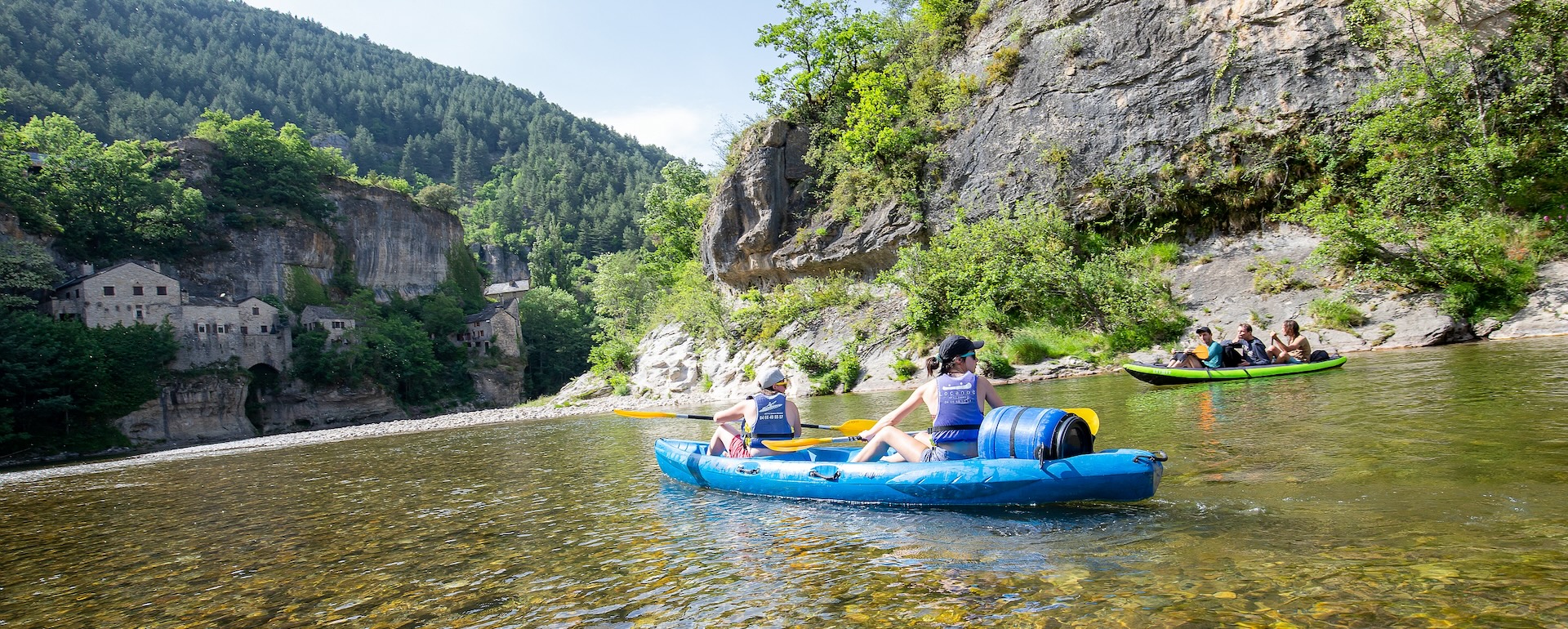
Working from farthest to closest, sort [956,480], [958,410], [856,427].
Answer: [856,427] → [958,410] → [956,480]

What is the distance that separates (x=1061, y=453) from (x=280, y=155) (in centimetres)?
5980

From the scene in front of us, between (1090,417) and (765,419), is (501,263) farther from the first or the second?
(1090,417)

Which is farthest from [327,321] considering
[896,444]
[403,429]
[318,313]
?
[896,444]

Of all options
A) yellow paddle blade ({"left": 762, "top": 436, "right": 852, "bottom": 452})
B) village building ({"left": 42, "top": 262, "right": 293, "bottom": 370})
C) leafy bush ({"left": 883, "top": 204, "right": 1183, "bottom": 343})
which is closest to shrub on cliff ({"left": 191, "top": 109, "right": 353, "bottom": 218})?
village building ({"left": 42, "top": 262, "right": 293, "bottom": 370})

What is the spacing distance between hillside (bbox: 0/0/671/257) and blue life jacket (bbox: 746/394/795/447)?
8679 centimetres

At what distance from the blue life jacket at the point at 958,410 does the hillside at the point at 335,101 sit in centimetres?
8881

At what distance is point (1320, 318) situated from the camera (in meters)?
15.8

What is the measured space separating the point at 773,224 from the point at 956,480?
2478 centimetres

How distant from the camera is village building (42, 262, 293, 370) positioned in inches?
1435

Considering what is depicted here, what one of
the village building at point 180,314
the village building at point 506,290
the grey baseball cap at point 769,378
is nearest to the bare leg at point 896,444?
the grey baseball cap at point 769,378

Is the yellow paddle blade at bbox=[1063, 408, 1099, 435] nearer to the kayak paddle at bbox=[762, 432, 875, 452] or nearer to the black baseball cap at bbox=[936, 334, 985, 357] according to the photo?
Answer: the black baseball cap at bbox=[936, 334, 985, 357]

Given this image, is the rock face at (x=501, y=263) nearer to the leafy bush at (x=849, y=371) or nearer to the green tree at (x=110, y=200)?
the green tree at (x=110, y=200)

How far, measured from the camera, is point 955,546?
15.7 feet

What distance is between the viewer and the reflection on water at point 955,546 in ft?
11.4
